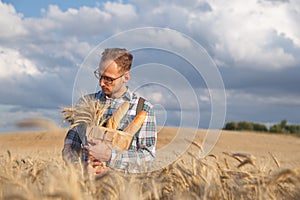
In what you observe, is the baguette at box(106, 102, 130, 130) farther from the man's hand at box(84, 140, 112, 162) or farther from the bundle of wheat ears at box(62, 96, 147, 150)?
the man's hand at box(84, 140, 112, 162)

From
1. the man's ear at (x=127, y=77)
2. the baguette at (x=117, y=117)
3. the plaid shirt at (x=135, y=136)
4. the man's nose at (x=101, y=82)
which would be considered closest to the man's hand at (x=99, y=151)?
the baguette at (x=117, y=117)

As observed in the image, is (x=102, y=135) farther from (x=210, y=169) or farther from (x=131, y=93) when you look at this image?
(x=210, y=169)

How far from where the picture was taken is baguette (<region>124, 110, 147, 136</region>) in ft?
11.9

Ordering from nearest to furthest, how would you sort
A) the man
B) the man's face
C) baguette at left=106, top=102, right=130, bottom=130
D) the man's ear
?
1. baguette at left=106, top=102, right=130, bottom=130
2. the man
3. the man's face
4. the man's ear

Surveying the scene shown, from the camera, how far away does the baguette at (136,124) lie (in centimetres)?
364

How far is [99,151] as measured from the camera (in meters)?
3.46

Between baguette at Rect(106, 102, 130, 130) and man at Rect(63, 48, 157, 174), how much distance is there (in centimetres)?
12

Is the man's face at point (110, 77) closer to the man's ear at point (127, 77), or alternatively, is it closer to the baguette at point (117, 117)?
the man's ear at point (127, 77)

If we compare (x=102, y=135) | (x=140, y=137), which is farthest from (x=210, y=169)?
(x=140, y=137)

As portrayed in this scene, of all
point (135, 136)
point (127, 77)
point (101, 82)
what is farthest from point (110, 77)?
point (135, 136)

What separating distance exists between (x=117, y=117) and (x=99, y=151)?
328 mm

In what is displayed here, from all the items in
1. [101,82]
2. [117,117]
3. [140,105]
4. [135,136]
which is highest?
[101,82]

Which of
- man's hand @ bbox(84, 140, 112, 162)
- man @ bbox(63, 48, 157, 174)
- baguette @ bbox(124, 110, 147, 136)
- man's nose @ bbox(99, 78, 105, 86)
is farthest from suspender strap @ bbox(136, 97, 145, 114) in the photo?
man's hand @ bbox(84, 140, 112, 162)

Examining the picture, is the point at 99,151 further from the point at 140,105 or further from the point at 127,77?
the point at 127,77
